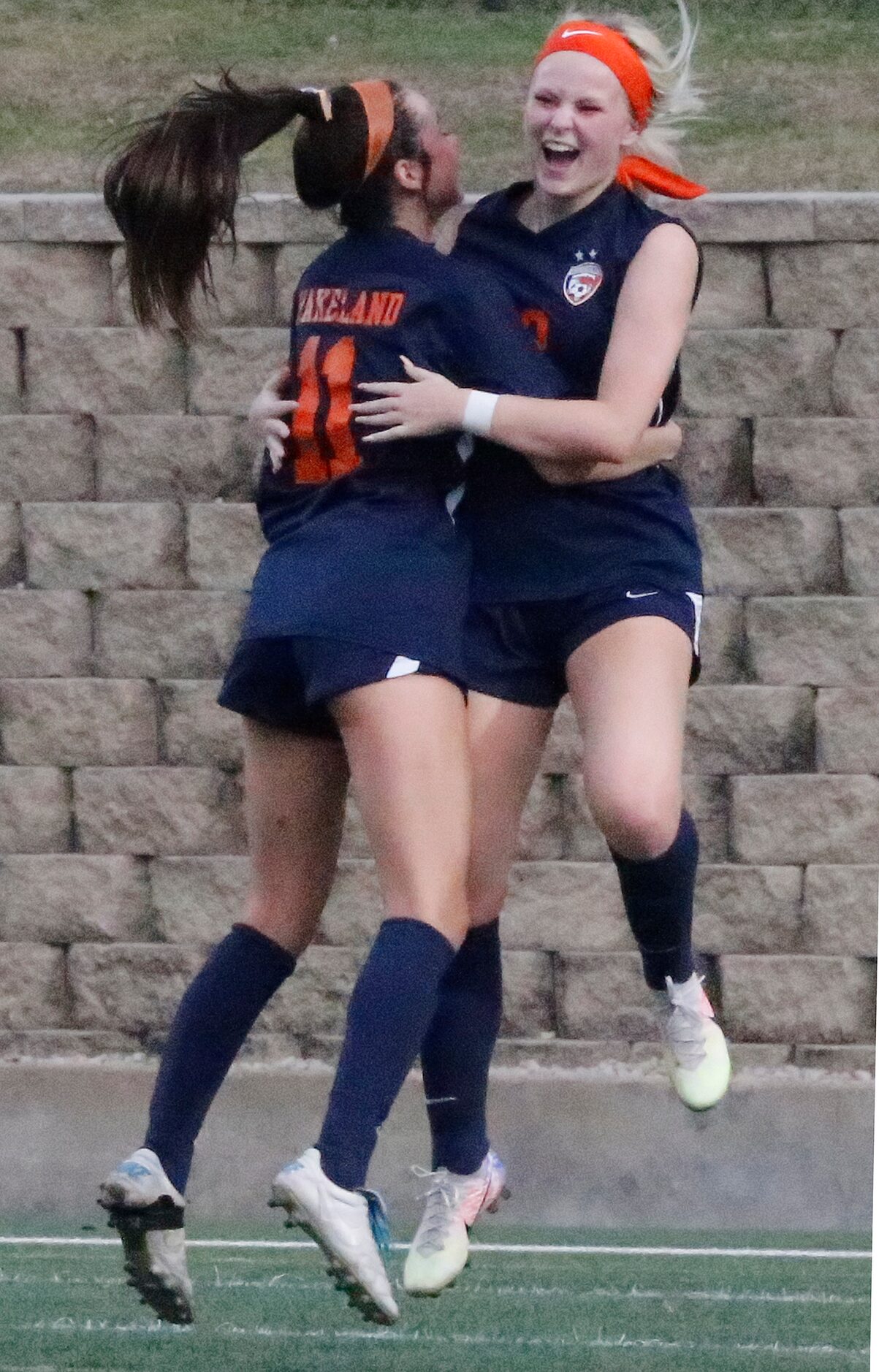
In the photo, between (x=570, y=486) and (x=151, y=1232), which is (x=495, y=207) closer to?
(x=570, y=486)

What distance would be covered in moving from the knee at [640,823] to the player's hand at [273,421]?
56 centimetres

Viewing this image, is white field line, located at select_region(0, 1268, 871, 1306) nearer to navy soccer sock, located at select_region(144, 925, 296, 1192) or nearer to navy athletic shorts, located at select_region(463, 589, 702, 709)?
navy soccer sock, located at select_region(144, 925, 296, 1192)

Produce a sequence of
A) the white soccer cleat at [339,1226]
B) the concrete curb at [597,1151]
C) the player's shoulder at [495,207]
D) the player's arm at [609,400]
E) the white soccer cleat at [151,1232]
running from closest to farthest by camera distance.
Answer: the white soccer cleat at [339,1226] < the player's arm at [609,400] < the white soccer cleat at [151,1232] < the player's shoulder at [495,207] < the concrete curb at [597,1151]

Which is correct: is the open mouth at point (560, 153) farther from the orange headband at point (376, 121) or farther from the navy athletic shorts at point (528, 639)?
the navy athletic shorts at point (528, 639)

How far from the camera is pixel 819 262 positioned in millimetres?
4867

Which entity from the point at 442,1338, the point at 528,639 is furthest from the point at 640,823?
the point at 442,1338

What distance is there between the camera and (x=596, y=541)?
2916 mm

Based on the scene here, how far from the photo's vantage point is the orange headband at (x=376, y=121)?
2.72 m

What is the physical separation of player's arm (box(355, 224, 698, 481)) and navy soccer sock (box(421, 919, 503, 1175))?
662 millimetres

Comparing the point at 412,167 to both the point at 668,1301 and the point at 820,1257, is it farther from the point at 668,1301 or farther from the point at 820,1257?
the point at 820,1257

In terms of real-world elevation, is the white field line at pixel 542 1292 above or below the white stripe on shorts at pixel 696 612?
below

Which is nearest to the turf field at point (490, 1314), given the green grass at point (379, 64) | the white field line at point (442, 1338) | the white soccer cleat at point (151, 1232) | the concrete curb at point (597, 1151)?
the white field line at point (442, 1338)

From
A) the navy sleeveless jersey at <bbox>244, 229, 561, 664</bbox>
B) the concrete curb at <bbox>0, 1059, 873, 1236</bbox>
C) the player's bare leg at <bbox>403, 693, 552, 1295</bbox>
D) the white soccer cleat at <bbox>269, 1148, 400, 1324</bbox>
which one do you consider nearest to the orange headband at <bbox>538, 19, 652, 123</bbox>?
the navy sleeveless jersey at <bbox>244, 229, 561, 664</bbox>

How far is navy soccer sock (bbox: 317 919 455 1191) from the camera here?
8.57 feet
